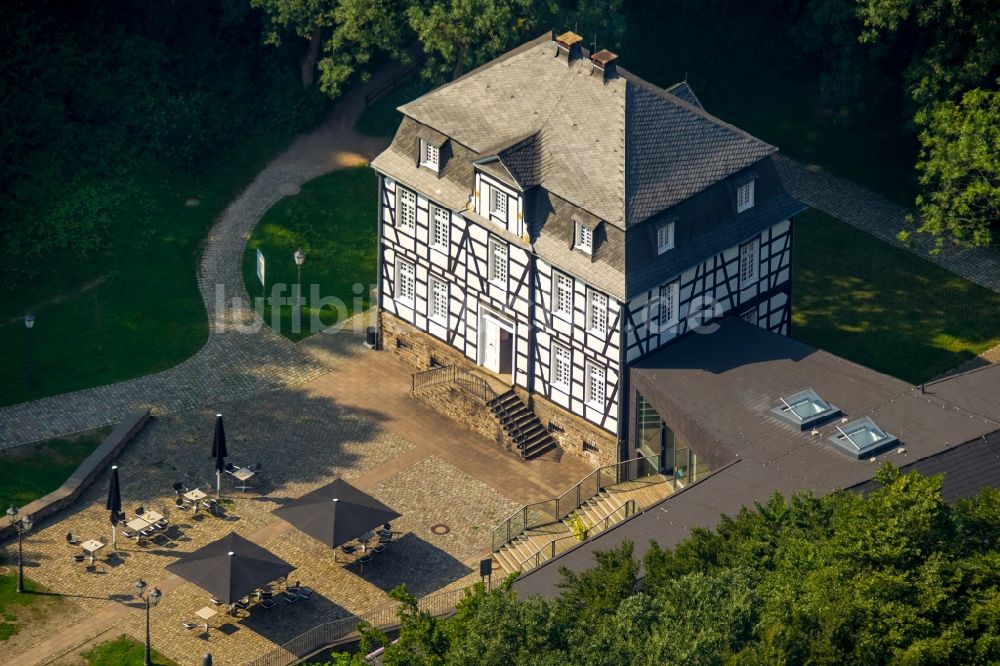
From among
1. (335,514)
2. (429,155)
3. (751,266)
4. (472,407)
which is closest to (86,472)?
(335,514)

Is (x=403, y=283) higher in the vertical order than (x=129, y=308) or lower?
higher

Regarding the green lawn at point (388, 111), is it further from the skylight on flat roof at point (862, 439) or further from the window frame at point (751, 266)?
the skylight on flat roof at point (862, 439)

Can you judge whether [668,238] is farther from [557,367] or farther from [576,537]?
[576,537]

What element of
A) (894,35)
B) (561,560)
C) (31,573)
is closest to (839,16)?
Result: (894,35)

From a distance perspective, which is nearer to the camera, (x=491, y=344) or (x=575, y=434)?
(x=575, y=434)

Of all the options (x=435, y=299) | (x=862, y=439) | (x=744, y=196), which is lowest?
(x=435, y=299)

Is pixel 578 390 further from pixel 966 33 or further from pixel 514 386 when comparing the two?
pixel 966 33
